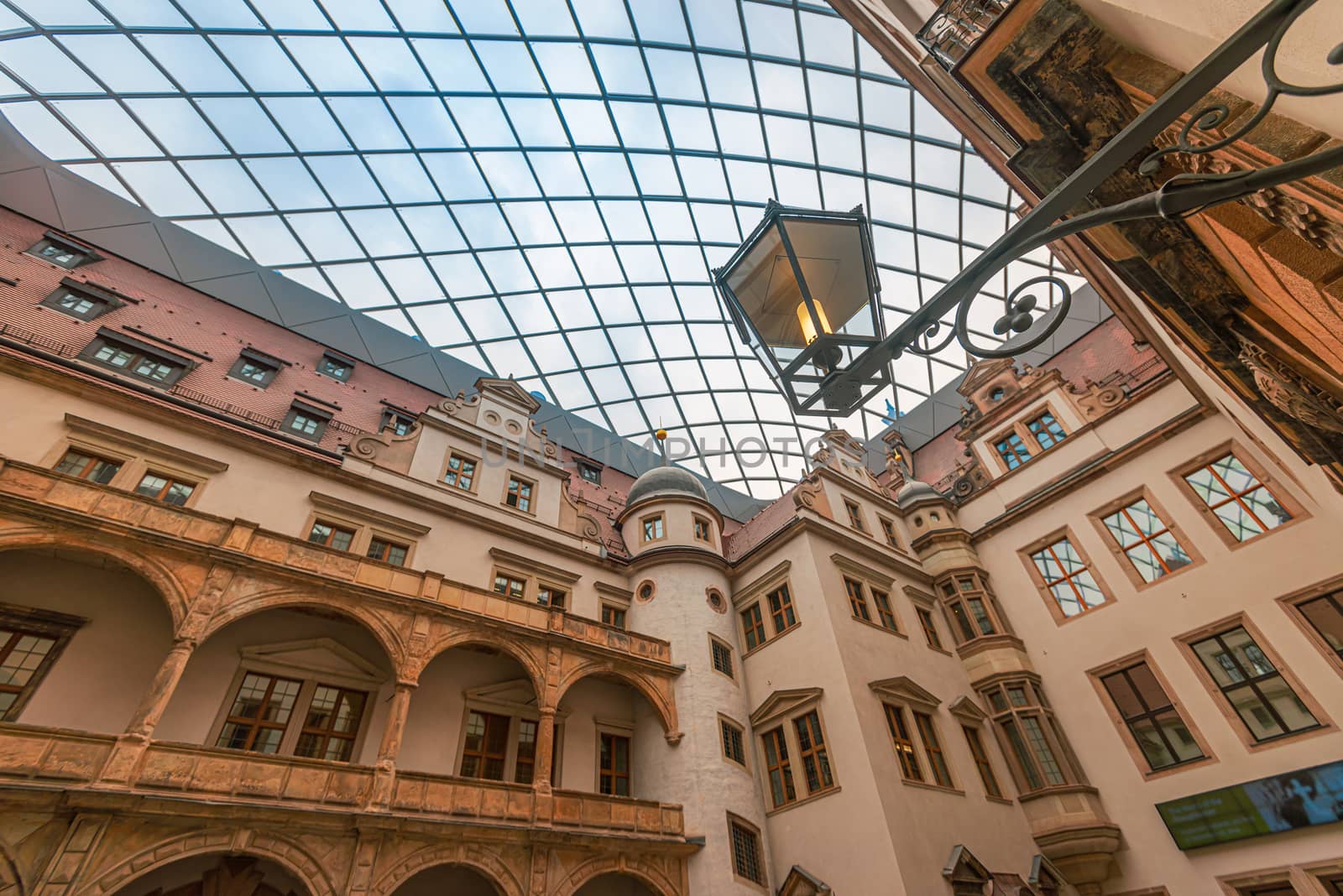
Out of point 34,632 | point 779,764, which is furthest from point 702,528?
point 34,632

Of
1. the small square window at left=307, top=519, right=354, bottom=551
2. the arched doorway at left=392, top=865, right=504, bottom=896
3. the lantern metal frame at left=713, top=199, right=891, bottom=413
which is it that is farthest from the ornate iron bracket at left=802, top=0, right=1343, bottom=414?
the small square window at left=307, top=519, right=354, bottom=551

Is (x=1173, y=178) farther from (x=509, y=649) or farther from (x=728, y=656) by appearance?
(x=728, y=656)

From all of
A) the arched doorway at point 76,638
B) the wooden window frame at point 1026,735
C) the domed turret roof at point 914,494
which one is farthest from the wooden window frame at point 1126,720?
the arched doorway at point 76,638

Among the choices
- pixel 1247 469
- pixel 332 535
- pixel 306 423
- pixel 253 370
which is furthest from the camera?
pixel 253 370

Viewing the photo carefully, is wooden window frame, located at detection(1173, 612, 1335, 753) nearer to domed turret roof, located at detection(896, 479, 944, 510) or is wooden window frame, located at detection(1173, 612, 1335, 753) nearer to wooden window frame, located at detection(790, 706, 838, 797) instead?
domed turret roof, located at detection(896, 479, 944, 510)

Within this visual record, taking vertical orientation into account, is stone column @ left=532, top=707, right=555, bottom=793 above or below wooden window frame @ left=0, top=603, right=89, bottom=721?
below

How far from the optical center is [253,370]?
21.9m

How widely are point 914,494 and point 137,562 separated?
27.0 meters

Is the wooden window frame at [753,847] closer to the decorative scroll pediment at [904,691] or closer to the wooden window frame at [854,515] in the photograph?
the decorative scroll pediment at [904,691]

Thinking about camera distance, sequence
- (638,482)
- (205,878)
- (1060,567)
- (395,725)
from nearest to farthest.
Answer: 1. (205,878)
2. (395,725)
3. (1060,567)
4. (638,482)

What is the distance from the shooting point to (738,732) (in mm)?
20266

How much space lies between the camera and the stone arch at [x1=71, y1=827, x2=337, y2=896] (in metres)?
10.7

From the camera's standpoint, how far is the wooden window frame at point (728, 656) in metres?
21.3

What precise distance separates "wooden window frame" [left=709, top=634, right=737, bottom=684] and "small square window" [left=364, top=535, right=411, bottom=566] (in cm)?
1073
